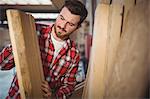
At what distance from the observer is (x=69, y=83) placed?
1077 millimetres

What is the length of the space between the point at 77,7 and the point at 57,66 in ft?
0.88

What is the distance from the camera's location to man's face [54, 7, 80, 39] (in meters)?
0.99

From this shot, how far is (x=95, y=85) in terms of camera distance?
862 millimetres

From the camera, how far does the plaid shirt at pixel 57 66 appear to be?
103cm

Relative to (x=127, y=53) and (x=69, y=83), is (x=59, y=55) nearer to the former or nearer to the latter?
(x=69, y=83)

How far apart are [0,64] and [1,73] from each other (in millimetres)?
38

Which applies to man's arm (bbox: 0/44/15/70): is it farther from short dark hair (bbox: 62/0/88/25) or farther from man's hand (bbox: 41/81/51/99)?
short dark hair (bbox: 62/0/88/25)

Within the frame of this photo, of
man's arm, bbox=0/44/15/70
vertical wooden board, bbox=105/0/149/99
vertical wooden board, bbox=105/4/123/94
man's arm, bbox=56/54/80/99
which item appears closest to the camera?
vertical wooden board, bbox=105/0/149/99

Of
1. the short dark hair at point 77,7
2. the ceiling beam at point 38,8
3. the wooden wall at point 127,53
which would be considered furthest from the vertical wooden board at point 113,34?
the ceiling beam at point 38,8

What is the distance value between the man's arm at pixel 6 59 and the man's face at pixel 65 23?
21 centimetres

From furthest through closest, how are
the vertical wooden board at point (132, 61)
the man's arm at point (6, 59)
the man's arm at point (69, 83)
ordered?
the man's arm at point (69, 83), the man's arm at point (6, 59), the vertical wooden board at point (132, 61)

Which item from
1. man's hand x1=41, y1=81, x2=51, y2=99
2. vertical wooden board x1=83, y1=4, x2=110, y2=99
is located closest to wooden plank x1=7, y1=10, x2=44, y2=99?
man's hand x1=41, y1=81, x2=51, y2=99

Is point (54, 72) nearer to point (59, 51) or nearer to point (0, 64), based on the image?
point (59, 51)

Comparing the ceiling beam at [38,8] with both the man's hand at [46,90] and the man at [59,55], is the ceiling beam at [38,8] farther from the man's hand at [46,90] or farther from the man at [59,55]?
the man's hand at [46,90]
